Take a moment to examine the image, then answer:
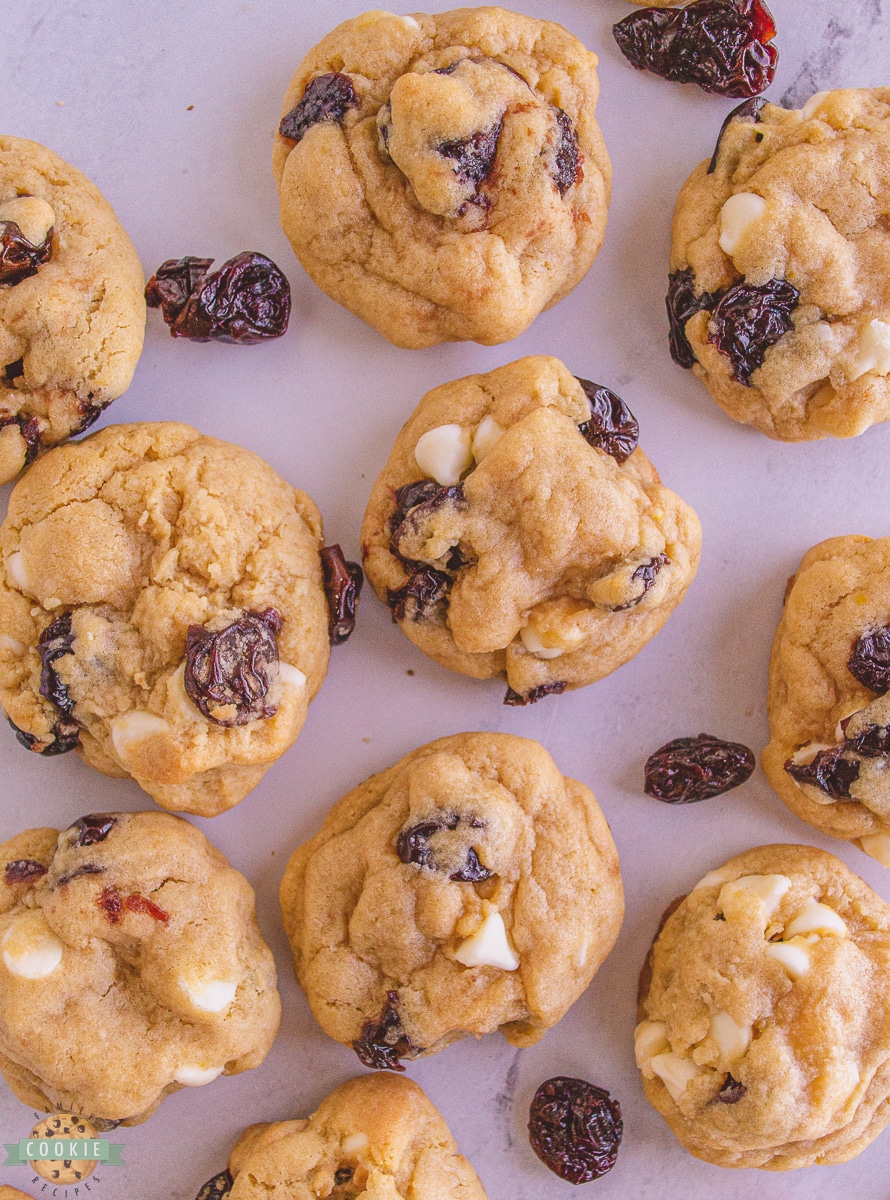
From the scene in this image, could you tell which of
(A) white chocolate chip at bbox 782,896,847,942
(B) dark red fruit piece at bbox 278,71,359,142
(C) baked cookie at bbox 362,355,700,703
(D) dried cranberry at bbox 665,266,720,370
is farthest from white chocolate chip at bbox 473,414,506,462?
(A) white chocolate chip at bbox 782,896,847,942

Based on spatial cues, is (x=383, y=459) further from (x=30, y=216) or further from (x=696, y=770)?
(x=696, y=770)

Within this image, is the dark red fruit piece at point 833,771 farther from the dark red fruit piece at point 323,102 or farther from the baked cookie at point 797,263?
the dark red fruit piece at point 323,102

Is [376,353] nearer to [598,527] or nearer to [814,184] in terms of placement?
[598,527]

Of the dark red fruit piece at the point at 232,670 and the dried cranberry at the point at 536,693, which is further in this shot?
the dried cranberry at the point at 536,693

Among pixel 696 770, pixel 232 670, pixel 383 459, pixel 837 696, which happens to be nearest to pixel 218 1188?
pixel 232 670

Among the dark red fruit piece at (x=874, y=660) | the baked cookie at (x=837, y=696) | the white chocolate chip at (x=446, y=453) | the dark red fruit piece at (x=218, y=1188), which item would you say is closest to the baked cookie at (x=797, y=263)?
the baked cookie at (x=837, y=696)
